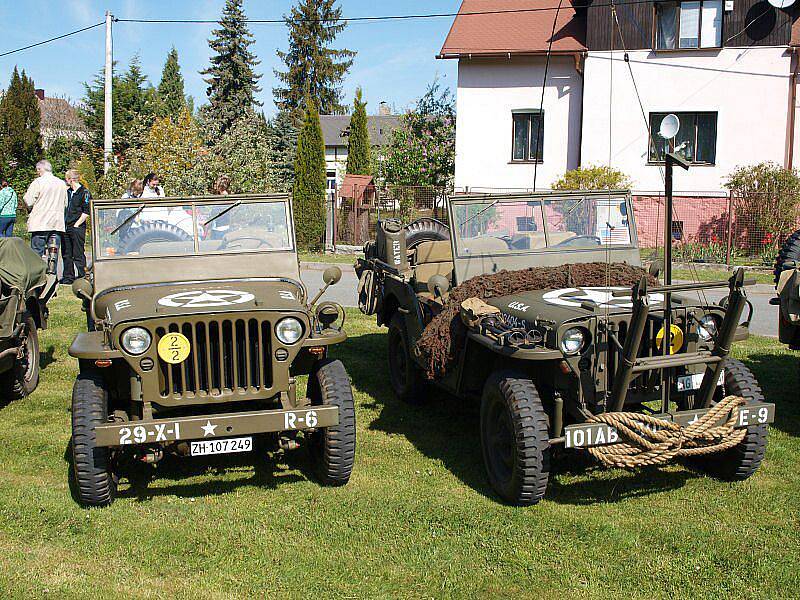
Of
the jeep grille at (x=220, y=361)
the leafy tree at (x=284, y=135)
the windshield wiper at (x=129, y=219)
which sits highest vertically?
the leafy tree at (x=284, y=135)

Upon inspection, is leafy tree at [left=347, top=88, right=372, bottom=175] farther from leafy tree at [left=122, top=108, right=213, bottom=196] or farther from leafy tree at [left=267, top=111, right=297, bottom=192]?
leafy tree at [left=122, top=108, right=213, bottom=196]

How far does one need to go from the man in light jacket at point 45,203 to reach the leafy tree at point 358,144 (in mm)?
28265

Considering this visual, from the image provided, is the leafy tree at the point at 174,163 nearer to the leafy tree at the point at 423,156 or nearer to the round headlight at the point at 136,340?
the leafy tree at the point at 423,156

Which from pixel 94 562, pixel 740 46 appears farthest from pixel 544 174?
pixel 94 562

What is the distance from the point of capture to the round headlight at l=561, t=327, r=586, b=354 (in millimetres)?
5227

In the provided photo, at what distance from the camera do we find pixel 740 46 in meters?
22.4

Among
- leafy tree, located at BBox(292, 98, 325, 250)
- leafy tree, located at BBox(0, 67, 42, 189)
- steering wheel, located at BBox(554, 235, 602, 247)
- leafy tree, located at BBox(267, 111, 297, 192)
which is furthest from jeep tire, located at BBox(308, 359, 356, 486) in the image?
leafy tree, located at BBox(267, 111, 297, 192)

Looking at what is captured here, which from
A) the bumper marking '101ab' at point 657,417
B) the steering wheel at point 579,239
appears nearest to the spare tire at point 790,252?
the steering wheel at point 579,239

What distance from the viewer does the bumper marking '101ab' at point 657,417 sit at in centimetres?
502

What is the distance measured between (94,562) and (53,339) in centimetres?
642

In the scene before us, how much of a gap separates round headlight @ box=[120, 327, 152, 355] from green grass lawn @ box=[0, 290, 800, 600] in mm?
1010

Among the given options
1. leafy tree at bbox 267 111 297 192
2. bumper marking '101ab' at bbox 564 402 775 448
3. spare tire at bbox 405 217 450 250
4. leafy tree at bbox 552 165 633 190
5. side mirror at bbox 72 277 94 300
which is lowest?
bumper marking '101ab' at bbox 564 402 775 448

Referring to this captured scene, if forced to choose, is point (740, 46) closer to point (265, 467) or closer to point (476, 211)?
point (476, 211)

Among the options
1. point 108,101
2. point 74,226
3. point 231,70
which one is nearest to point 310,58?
point 231,70
